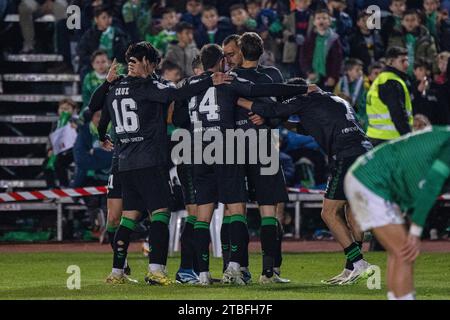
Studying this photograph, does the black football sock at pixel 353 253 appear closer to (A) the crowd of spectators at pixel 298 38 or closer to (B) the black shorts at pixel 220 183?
(B) the black shorts at pixel 220 183

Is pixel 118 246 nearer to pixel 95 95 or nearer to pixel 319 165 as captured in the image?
pixel 95 95

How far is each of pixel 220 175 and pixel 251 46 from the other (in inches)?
54.0

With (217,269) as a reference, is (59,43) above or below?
above

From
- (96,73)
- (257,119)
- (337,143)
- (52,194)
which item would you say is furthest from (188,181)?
(96,73)

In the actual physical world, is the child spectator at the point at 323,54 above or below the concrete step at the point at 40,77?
above

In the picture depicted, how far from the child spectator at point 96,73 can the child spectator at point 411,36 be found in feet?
16.6

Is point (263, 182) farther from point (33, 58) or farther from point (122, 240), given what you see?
point (33, 58)

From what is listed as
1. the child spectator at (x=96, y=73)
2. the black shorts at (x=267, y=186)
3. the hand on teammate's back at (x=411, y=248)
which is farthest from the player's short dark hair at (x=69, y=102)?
the hand on teammate's back at (x=411, y=248)

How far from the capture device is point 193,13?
76.6ft

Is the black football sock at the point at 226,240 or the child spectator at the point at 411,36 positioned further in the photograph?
the child spectator at the point at 411,36

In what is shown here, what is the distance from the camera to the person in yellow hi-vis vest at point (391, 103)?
16.2m
